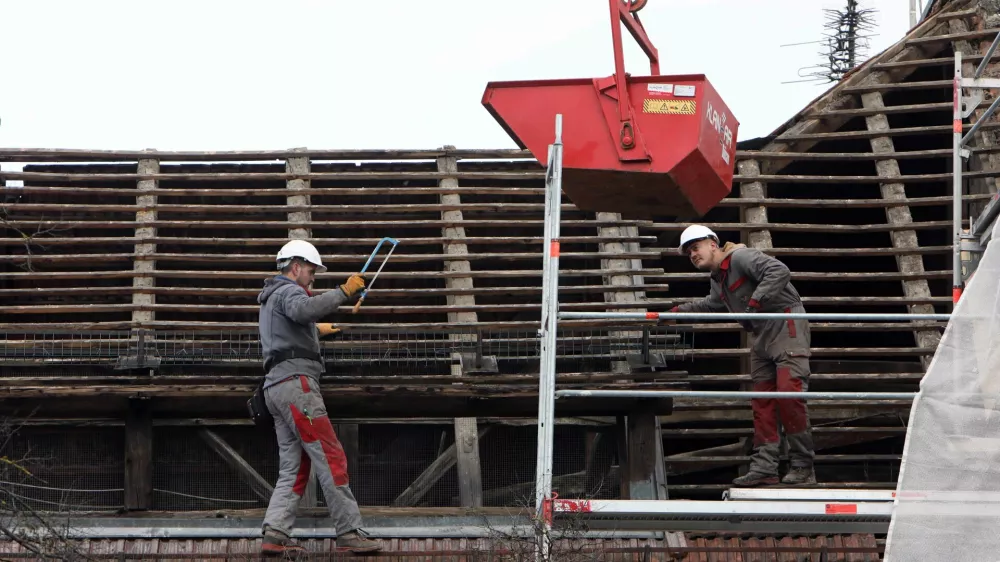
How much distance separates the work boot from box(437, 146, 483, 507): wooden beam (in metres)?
2.14

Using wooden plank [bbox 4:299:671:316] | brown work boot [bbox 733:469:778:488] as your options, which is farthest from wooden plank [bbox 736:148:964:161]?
brown work boot [bbox 733:469:778:488]

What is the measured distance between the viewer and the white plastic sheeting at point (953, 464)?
18.6 ft

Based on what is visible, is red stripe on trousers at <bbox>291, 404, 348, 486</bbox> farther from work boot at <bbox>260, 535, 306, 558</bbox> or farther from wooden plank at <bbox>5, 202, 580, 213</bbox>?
wooden plank at <bbox>5, 202, 580, 213</bbox>

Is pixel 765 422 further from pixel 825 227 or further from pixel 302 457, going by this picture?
pixel 825 227

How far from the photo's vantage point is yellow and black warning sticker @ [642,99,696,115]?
8.14 metres

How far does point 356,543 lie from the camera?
7859 millimetres

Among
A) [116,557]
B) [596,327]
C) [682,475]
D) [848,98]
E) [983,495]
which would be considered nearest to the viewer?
[983,495]

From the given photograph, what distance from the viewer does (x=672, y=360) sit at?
10.4 meters

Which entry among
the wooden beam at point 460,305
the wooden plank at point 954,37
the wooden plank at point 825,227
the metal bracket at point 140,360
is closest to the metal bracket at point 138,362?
the metal bracket at point 140,360

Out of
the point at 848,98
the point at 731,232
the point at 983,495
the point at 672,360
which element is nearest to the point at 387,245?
the point at 672,360

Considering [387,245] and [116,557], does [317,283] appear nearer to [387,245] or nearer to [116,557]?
[387,245]

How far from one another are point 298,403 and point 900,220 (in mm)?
6079

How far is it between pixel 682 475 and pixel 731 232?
98.8 inches

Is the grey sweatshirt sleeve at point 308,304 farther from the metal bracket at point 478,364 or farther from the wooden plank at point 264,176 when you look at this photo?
the wooden plank at point 264,176
